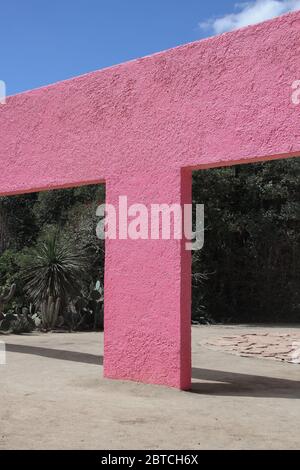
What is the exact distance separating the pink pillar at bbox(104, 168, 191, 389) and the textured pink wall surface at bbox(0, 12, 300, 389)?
0.01m

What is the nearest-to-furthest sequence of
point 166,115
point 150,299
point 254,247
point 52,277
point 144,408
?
point 144,408
point 150,299
point 166,115
point 52,277
point 254,247

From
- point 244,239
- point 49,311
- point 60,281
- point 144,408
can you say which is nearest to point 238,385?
point 144,408

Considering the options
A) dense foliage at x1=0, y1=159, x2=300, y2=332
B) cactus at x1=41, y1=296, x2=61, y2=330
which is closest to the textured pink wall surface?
cactus at x1=41, y1=296, x2=61, y2=330

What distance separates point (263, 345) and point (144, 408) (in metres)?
6.73

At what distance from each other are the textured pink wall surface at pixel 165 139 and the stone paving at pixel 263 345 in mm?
3891

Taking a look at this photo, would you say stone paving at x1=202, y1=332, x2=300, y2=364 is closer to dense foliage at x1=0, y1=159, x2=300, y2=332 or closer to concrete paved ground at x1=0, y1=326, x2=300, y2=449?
concrete paved ground at x1=0, y1=326, x2=300, y2=449

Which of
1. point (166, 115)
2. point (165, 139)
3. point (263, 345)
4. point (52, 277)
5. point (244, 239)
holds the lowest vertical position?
point (263, 345)

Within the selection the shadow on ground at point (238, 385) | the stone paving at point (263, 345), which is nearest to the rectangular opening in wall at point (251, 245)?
the stone paving at point (263, 345)

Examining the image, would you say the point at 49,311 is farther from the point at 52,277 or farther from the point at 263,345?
the point at 263,345

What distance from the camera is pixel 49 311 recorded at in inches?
603

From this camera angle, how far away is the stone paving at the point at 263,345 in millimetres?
10852

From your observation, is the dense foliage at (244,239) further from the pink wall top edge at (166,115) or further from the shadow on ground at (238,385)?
the shadow on ground at (238,385)

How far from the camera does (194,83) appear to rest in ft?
23.6
